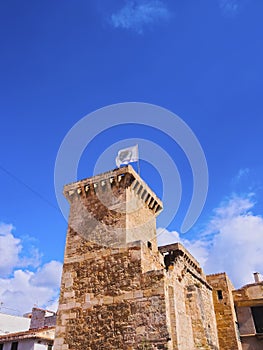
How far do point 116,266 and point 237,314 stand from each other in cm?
1315

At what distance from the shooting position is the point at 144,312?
35.9ft

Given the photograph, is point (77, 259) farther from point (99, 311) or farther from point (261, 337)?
point (261, 337)

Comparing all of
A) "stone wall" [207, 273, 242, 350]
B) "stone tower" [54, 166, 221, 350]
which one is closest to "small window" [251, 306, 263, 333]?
"stone wall" [207, 273, 242, 350]

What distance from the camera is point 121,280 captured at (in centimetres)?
1194

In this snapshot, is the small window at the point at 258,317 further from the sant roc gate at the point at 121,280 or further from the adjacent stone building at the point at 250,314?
the sant roc gate at the point at 121,280

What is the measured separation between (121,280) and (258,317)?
44.8 ft

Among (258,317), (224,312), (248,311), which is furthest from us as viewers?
(248,311)

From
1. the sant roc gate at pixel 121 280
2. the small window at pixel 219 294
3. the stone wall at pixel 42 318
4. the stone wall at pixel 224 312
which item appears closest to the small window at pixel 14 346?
the stone wall at pixel 42 318

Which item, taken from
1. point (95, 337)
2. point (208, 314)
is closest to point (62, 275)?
point (95, 337)

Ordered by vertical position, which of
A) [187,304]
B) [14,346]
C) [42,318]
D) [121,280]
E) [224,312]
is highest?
[42,318]

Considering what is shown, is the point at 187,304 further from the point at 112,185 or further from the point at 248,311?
the point at 248,311

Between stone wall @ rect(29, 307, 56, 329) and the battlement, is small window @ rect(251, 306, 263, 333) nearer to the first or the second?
the battlement

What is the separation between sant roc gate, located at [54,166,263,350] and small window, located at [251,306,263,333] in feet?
20.0

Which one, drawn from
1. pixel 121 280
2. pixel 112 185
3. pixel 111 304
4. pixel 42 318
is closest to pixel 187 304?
pixel 121 280
